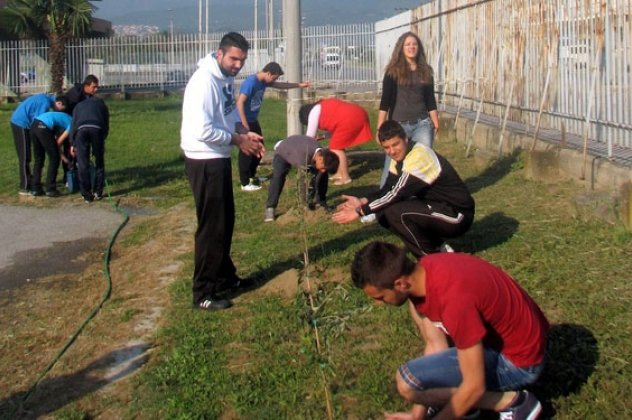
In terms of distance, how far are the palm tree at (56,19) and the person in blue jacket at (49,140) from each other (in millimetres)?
17032

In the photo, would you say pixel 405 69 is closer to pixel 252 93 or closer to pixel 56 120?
pixel 252 93

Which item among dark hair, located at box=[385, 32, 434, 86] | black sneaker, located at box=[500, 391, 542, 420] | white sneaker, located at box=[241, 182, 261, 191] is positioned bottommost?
black sneaker, located at box=[500, 391, 542, 420]

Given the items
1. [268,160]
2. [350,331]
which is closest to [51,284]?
[350,331]

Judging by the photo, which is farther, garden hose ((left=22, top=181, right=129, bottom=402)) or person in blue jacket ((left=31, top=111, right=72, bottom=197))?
person in blue jacket ((left=31, top=111, right=72, bottom=197))

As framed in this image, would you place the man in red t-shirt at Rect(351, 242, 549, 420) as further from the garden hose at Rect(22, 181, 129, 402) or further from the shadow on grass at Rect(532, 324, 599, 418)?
the garden hose at Rect(22, 181, 129, 402)

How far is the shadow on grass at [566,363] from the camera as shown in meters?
4.59

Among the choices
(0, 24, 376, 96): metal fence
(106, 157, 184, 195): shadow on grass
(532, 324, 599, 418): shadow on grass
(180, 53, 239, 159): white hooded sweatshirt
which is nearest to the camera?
(532, 324, 599, 418): shadow on grass

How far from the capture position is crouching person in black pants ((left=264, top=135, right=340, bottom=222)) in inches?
344

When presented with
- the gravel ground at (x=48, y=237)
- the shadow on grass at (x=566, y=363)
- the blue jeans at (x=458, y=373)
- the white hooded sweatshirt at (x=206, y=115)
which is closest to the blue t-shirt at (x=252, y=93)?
the gravel ground at (x=48, y=237)

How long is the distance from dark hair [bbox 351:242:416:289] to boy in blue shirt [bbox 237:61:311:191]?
6.77 meters

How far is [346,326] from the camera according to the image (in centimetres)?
490

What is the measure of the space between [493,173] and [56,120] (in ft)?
19.9

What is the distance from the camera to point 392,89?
9.02 meters

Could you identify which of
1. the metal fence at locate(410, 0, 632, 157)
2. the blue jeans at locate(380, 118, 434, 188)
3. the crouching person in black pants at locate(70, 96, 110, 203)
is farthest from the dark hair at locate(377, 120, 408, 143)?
the crouching person in black pants at locate(70, 96, 110, 203)
